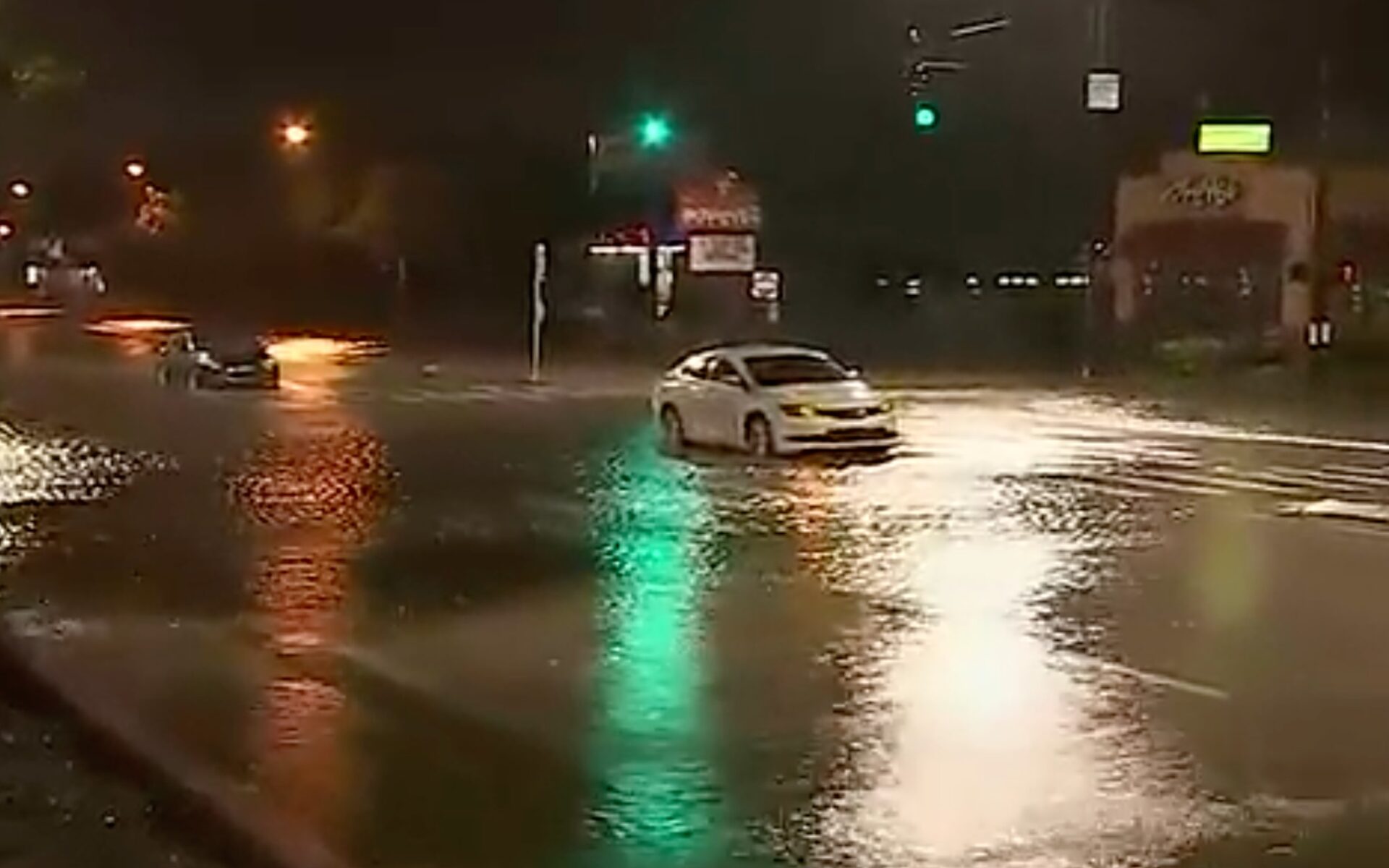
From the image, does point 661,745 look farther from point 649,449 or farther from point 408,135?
point 408,135

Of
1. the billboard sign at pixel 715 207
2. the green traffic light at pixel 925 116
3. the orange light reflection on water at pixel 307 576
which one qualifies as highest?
the green traffic light at pixel 925 116

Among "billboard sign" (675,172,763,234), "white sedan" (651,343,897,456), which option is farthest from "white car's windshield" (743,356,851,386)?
"billboard sign" (675,172,763,234)

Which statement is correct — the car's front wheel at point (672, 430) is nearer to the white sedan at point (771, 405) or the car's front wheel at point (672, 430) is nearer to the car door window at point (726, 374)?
the white sedan at point (771, 405)

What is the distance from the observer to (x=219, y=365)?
47344mm

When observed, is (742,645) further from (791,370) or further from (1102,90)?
(1102,90)

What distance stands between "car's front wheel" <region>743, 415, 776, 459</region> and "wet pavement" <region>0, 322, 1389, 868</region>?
595 millimetres

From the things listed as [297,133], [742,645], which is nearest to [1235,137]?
[297,133]

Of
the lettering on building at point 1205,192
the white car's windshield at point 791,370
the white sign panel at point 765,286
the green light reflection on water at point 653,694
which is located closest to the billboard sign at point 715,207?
the white sign panel at point 765,286

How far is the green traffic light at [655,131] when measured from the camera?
5188cm

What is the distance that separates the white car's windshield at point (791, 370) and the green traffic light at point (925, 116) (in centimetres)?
2086

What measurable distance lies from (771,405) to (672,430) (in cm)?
266

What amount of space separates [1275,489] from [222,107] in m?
67.4

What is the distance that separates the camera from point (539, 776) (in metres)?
11.0

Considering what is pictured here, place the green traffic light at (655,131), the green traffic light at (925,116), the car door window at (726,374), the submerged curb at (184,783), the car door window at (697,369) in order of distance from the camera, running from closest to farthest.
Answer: the submerged curb at (184,783) < the car door window at (726,374) < the car door window at (697,369) < the green traffic light at (655,131) < the green traffic light at (925,116)
